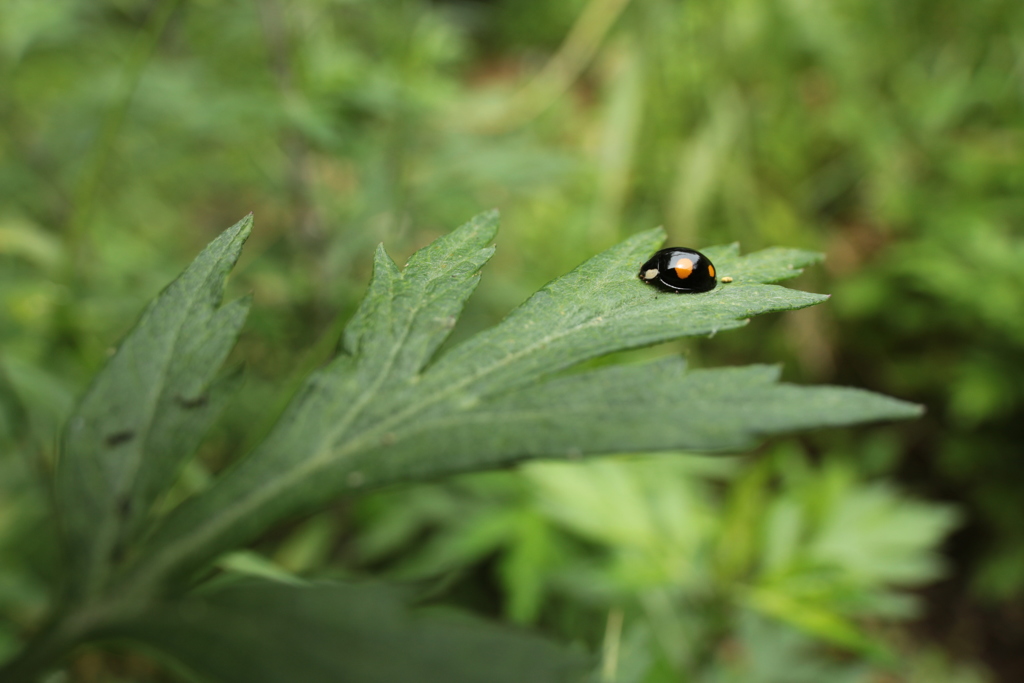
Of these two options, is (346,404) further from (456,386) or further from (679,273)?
(679,273)

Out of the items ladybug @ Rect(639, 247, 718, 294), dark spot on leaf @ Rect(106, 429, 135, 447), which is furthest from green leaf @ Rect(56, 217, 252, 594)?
ladybug @ Rect(639, 247, 718, 294)

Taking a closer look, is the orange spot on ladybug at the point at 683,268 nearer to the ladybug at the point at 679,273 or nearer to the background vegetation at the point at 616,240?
the ladybug at the point at 679,273

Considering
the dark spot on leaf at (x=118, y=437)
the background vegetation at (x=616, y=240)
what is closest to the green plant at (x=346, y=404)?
the dark spot on leaf at (x=118, y=437)

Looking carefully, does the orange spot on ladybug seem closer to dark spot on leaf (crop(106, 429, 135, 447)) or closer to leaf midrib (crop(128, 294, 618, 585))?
leaf midrib (crop(128, 294, 618, 585))

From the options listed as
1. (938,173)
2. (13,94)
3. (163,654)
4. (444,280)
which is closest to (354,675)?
(163,654)

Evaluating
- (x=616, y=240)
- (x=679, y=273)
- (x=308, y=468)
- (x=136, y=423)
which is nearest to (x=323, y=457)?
(x=308, y=468)

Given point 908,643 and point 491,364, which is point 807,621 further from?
point 908,643

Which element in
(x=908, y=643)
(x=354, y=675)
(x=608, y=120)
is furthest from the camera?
(x=608, y=120)
